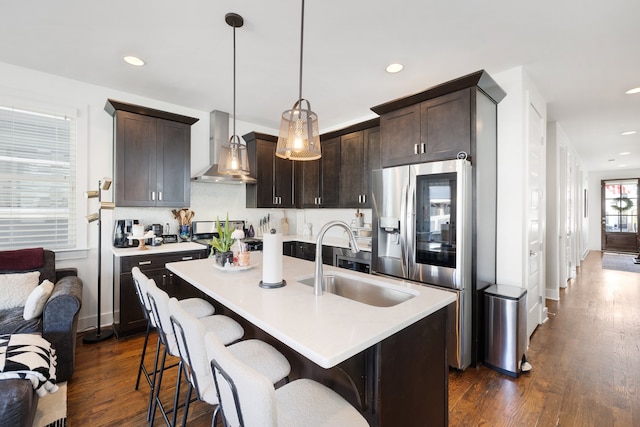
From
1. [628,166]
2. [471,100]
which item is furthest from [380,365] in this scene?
[628,166]

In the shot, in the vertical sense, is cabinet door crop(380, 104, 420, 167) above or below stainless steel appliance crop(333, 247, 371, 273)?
above

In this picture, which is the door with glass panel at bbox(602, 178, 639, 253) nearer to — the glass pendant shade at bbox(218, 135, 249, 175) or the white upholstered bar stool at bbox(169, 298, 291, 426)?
the glass pendant shade at bbox(218, 135, 249, 175)

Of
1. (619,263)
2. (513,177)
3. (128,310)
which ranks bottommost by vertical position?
(619,263)

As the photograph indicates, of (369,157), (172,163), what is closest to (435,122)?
(369,157)

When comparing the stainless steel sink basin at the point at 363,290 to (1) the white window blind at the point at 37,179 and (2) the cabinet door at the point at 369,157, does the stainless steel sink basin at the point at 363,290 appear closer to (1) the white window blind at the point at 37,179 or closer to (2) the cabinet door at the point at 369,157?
(2) the cabinet door at the point at 369,157

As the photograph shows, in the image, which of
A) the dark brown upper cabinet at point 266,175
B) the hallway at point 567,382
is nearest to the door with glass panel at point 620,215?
the hallway at point 567,382

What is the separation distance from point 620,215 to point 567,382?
10.4 m

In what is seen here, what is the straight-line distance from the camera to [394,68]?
2875 millimetres

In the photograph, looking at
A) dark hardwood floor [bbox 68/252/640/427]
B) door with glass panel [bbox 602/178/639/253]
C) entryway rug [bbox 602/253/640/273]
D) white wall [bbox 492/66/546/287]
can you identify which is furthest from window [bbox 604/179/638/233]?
white wall [bbox 492/66/546/287]

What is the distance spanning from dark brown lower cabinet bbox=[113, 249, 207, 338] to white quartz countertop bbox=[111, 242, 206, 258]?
0.05 meters

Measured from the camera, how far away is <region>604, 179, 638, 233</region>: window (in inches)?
357

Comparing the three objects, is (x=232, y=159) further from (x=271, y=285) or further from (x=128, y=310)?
(x=128, y=310)

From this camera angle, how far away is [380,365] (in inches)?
48.2

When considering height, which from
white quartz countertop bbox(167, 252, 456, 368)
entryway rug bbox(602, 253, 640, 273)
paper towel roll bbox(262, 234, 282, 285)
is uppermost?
paper towel roll bbox(262, 234, 282, 285)
